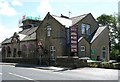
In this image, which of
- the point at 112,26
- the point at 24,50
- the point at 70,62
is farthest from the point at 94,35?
the point at 112,26

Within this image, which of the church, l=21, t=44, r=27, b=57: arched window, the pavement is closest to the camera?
the pavement

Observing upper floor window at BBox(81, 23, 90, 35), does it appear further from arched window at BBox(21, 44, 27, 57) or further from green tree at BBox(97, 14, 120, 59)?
green tree at BBox(97, 14, 120, 59)

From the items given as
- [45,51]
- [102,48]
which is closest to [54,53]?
[45,51]

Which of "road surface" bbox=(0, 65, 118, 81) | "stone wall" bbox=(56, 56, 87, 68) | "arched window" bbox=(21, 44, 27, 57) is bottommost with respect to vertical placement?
"road surface" bbox=(0, 65, 118, 81)

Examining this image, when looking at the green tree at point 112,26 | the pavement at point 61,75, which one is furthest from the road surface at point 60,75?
the green tree at point 112,26

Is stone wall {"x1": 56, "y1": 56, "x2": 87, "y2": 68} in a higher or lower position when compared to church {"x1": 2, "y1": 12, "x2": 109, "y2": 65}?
lower

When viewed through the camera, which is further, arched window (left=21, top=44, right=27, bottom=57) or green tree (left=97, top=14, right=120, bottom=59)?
green tree (left=97, top=14, right=120, bottom=59)

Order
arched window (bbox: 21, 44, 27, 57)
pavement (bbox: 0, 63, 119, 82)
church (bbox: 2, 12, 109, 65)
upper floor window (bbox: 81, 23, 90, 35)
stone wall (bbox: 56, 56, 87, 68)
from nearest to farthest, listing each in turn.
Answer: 1. pavement (bbox: 0, 63, 119, 82)
2. stone wall (bbox: 56, 56, 87, 68)
3. church (bbox: 2, 12, 109, 65)
4. upper floor window (bbox: 81, 23, 90, 35)
5. arched window (bbox: 21, 44, 27, 57)

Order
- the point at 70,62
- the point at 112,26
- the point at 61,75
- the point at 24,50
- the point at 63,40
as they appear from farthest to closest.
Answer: the point at 112,26 < the point at 24,50 < the point at 63,40 < the point at 70,62 < the point at 61,75

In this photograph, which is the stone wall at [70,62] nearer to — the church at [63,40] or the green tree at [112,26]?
the church at [63,40]

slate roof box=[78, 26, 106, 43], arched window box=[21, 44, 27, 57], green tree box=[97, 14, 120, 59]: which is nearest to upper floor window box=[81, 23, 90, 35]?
slate roof box=[78, 26, 106, 43]

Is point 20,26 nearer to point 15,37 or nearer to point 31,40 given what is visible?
point 15,37

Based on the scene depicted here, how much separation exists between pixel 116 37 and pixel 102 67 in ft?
145

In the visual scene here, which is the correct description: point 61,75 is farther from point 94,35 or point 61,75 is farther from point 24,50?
point 24,50
